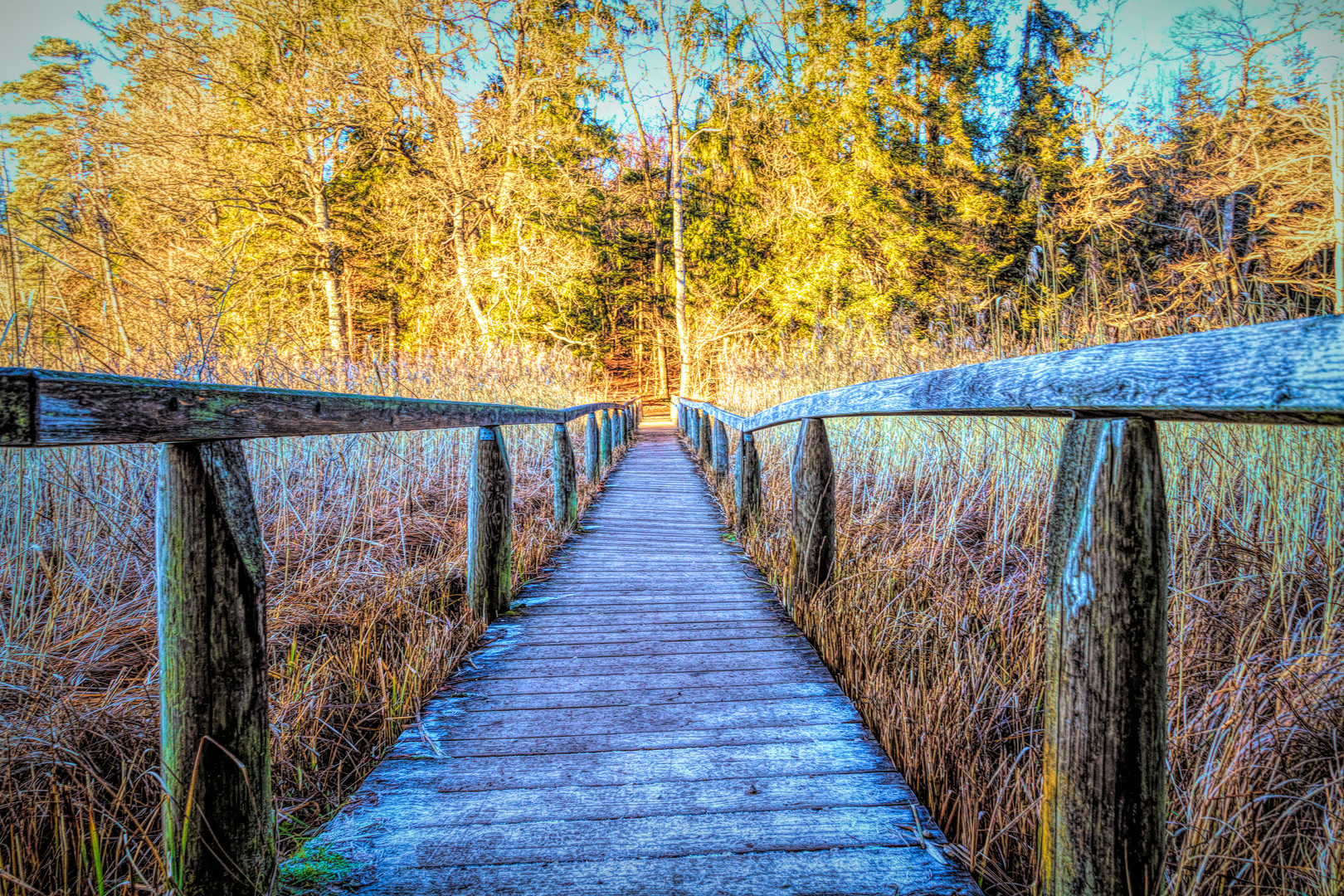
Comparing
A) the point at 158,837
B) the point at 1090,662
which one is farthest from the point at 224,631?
the point at 1090,662

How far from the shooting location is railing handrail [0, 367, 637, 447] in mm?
764

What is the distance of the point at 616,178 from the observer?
75.9ft

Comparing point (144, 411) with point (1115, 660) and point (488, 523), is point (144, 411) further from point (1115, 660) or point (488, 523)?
point (488, 523)

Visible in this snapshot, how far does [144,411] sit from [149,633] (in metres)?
2.00

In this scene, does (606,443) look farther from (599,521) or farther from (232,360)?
(232,360)

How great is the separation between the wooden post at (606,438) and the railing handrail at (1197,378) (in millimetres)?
7099

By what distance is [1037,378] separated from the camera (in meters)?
1.12

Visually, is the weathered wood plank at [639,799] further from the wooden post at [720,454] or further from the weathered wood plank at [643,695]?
the wooden post at [720,454]

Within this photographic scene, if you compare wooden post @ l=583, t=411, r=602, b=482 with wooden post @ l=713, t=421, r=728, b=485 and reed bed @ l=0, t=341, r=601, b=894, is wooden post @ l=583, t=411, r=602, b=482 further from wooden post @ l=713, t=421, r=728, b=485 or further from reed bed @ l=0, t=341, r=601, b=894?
reed bed @ l=0, t=341, r=601, b=894

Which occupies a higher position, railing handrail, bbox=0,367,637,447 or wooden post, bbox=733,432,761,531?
railing handrail, bbox=0,367,637,447

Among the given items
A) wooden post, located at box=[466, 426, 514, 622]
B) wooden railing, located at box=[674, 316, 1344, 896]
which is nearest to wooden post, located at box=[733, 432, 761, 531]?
wooden post, located at box=[466, 426, 514, 622]

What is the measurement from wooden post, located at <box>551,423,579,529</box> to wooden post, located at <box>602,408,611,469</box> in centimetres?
316

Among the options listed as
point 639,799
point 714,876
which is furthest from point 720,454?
point 714,876

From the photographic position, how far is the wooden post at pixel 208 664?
3.58ft
